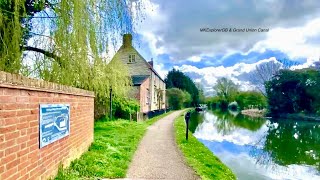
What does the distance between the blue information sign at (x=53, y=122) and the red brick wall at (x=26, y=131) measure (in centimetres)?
10

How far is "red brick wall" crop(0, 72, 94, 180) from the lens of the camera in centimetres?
312

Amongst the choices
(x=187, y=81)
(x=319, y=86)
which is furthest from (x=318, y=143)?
(x=187, y=81)

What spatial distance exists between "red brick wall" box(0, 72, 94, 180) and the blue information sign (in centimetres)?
10

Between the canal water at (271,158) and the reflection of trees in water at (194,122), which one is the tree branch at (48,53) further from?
the reflection of trees in water at (194,122)

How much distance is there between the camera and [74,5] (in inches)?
168

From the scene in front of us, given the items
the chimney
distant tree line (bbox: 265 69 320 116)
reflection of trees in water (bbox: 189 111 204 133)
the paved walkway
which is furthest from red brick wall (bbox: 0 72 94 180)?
distant tree line (bbox: 265 69 320 116)

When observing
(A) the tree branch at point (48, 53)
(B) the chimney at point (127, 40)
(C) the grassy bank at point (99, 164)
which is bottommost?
(C) the grassy bank at point (99, 164)

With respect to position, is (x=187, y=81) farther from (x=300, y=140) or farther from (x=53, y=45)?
(x=53, y=45)

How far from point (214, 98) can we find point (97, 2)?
83168 mm

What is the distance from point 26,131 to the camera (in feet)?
12.1

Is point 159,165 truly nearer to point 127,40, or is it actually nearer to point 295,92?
point 127,40

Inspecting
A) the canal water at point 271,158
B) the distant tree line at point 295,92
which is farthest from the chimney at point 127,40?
the distant tree line at point 295,92

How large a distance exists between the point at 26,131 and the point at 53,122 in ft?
3.56

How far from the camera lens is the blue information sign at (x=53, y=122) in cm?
429
